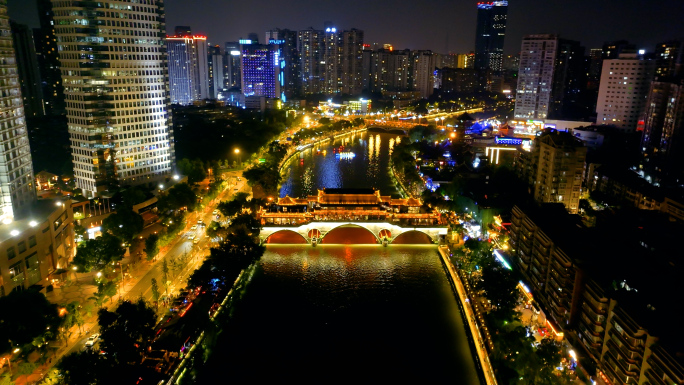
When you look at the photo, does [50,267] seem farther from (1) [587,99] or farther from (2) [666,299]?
(1) [587,99]

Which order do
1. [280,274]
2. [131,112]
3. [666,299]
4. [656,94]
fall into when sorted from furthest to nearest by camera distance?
1. [656,94]
2. [131,112]
3. [280,274]
4. [666,299]

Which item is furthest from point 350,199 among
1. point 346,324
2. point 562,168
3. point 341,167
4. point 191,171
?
point 341,167

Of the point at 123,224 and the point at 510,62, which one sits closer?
the point at 123,224

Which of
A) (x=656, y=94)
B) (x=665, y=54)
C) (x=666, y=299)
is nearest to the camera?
(x=666, y=299)

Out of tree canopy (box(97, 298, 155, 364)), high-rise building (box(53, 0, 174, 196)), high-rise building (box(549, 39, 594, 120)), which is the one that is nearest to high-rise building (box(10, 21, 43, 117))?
high-rise building (box(53, 0, 174, 196))

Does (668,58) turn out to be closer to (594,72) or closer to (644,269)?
(594,72)

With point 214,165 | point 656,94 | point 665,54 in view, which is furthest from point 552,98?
point 214,165
